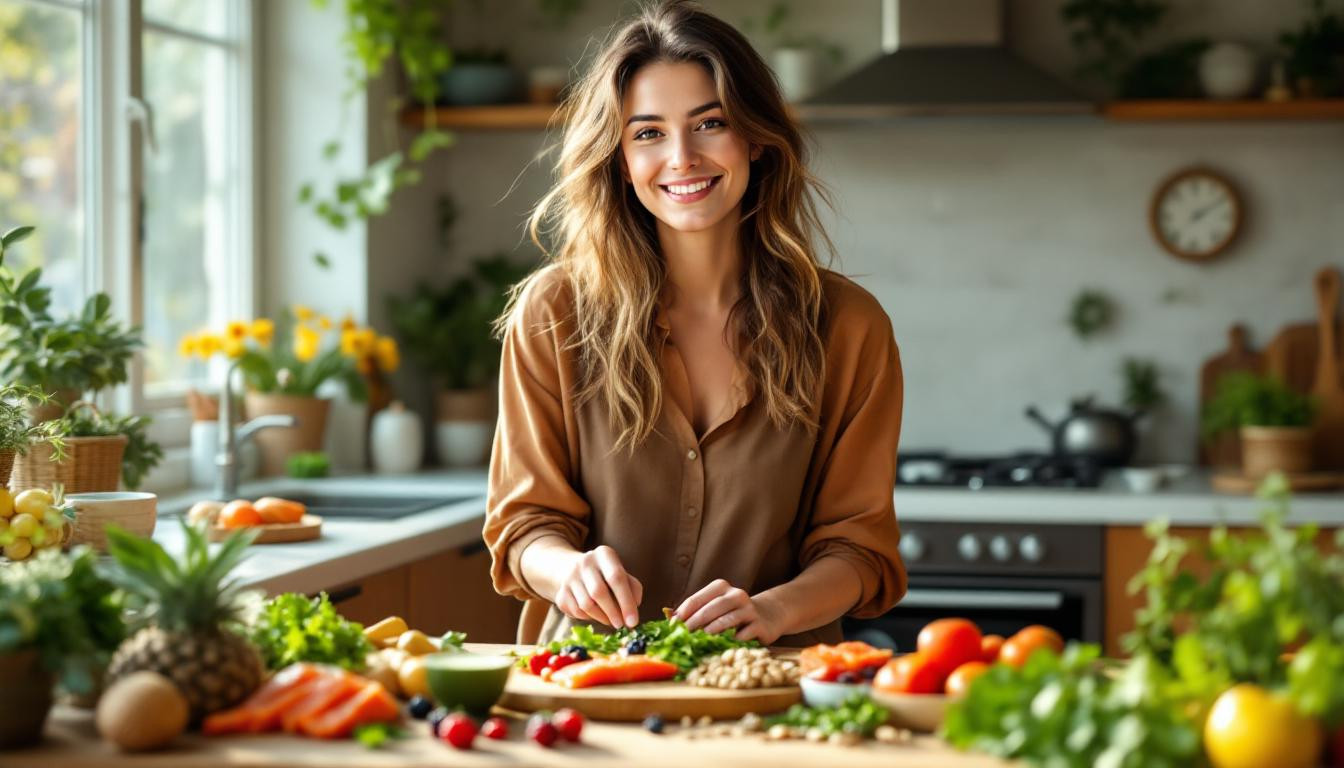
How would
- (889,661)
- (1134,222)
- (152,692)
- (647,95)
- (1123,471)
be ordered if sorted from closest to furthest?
1. (152,692)
2. (889,661)
3. (647,95)
4. (1123,471)
5. (1134,222)

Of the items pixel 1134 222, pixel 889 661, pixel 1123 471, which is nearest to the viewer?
pixel 889 661

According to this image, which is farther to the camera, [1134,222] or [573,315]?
[1134,222]

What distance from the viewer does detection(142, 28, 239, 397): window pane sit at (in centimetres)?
395

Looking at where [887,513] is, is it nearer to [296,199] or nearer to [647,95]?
[647,95]

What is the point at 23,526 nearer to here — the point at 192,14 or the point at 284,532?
the point at 284,532

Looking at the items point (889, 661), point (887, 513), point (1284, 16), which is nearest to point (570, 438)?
point (887, 513)

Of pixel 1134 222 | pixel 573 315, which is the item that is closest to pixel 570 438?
pixel 573 315

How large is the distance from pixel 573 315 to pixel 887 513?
564 mm

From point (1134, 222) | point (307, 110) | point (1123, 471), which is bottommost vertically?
point (1123, 471)

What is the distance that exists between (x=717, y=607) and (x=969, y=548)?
2.10 meters

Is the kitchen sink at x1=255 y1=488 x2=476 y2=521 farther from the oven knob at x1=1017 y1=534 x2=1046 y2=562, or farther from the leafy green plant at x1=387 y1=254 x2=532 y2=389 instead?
the oven knob at x1=1017 y1=534 x2=1046 y2=562

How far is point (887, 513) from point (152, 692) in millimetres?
1181

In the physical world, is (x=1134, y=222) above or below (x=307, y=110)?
below

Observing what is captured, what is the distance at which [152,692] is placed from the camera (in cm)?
147
